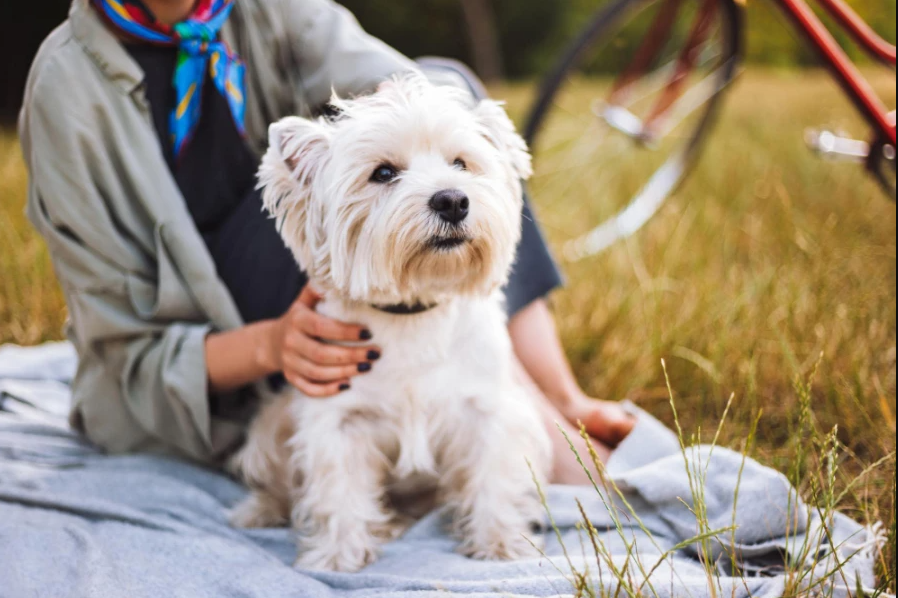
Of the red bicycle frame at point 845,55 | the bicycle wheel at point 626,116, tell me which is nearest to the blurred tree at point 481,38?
the bicycle wheel at point 626,116

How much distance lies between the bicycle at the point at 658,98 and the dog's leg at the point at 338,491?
5.15 ft

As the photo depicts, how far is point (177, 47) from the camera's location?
183cm

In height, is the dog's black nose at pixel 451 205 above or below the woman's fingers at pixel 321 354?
above

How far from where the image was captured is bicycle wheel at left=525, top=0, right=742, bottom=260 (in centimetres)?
316

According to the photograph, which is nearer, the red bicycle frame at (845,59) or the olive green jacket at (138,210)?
the olive green jacket at (138,210)

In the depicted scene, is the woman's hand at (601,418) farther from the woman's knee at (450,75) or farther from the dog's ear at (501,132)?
the woman's knee at (450,75)

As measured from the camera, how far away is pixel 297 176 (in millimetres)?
1572

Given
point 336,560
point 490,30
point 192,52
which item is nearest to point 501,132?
point 192,52

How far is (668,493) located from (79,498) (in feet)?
4.42

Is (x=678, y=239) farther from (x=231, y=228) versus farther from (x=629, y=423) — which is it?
(x=231, y=228)

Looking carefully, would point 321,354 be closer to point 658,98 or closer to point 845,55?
point 845,55

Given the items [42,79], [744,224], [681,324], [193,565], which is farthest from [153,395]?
[744,224]

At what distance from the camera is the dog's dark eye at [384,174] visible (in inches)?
59.7

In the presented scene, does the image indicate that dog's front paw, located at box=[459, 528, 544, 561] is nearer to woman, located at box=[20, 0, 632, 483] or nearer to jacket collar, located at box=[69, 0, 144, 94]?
woman, located at box=[20, 0, 632, 483]
